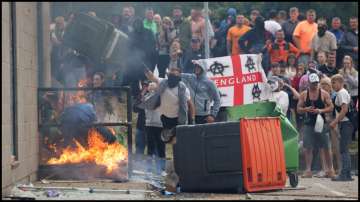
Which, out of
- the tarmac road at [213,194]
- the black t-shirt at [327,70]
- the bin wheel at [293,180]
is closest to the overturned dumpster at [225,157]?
the tarmac road at [213,194]

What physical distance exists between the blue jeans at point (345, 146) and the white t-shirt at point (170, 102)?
2.64m

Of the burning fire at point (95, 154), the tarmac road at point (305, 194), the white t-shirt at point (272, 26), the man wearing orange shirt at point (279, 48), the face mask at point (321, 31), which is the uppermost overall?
the white t-shirt at point (272, 26)

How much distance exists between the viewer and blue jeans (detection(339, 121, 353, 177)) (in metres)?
15.4

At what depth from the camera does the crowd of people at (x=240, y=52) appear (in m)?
15.3

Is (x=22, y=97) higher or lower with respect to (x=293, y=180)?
higher

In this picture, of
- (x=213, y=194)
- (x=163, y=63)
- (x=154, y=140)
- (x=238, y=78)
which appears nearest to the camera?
(x=213, y=194)

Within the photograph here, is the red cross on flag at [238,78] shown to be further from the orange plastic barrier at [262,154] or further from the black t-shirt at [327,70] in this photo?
the orange plastic barrier at [262,154]

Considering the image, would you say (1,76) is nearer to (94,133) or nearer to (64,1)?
(94,133)

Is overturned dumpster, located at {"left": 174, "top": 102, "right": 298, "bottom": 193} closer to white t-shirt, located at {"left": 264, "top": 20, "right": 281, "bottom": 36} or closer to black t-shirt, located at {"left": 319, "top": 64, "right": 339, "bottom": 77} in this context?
black t-shirt, located at {"left": 319, "top": 64, "right": 339, "bottom": 77}

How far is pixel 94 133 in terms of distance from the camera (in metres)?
14.3

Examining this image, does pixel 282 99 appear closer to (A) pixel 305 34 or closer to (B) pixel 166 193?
(A) pixel 305 34

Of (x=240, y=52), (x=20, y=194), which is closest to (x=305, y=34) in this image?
(x=240, y=52)

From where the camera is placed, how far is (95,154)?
14.2 metres

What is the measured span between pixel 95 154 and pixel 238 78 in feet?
12.9
